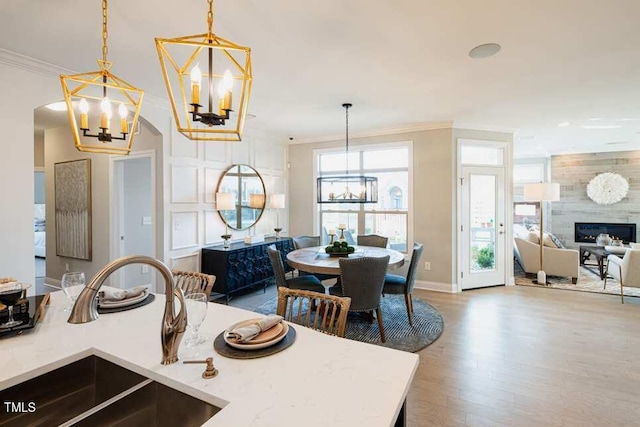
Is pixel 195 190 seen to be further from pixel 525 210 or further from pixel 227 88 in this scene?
pixel 525 210

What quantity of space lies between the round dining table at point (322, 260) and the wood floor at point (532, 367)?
3.19 feet

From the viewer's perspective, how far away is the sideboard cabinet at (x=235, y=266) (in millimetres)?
4281

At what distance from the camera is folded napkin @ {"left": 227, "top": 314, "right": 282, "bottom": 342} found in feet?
4.04

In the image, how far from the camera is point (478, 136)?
5160 millimetres

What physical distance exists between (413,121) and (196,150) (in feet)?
10.9

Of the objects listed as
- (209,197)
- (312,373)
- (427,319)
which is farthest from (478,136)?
(312,373)

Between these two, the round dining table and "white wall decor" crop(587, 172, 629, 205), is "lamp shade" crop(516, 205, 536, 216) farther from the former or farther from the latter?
the round dining table

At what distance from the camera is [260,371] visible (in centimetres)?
108

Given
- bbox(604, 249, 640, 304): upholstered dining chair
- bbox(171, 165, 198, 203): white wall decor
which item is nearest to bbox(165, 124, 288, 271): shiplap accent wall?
bbox(171, 165, 198, 203): white wall decor

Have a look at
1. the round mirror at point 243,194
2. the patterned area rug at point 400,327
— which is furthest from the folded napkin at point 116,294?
the round mirror at point 243,194

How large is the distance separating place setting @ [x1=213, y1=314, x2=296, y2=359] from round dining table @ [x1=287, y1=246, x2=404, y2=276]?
5.94 feet

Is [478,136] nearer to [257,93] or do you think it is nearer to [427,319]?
[427,319]

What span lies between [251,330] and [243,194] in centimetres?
415

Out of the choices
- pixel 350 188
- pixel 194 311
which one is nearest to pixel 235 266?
pixel 350 188
